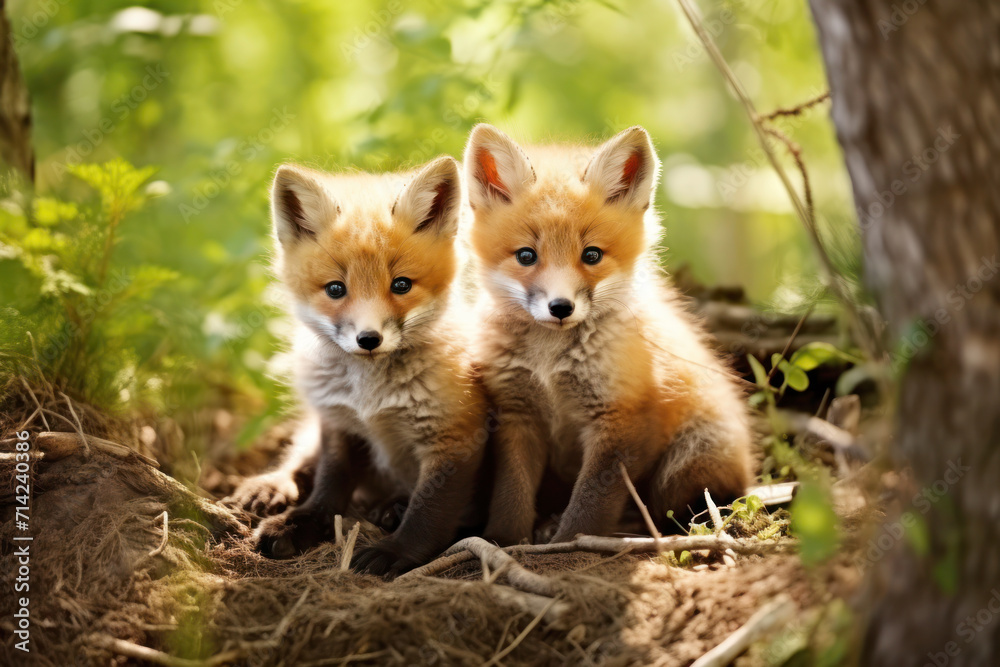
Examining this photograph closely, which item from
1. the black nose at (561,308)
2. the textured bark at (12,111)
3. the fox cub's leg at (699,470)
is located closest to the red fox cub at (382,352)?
the black nose at (561,308)

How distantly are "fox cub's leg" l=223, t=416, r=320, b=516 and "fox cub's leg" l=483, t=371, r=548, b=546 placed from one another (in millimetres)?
975

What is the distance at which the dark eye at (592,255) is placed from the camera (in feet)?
9.95

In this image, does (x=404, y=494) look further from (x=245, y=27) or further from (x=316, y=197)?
(x=245, y=27)

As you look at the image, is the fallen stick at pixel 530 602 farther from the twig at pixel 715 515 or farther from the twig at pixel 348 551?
the twig at pixel 715 515

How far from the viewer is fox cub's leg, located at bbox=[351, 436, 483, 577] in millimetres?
2779

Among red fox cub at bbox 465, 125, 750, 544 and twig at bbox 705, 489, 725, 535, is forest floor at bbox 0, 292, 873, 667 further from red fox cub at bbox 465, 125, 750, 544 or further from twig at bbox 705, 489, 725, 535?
red fox cub at bbox 465, 125, 750, 544

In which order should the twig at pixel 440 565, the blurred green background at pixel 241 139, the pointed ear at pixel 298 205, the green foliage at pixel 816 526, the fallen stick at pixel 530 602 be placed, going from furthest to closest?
the blurred green background at pixel 241 139
the pointed ear at pixel 298 205
the twig at pixel 440 565
the fallen stick at pixel 530 602
the green foliage at pixel 816 526

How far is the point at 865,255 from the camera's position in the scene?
1895 mm

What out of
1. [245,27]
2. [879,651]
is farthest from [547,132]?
[245,27]

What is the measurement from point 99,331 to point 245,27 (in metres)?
3.96

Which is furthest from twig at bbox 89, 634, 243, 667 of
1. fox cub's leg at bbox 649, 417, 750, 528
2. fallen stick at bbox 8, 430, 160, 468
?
fox cub's leg at bbox 649, 417, 750, 528

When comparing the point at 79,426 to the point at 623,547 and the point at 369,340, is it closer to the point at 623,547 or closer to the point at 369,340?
the point at 369,340

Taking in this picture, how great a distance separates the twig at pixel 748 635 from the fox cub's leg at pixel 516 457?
113 centimetres

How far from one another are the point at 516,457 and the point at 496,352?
0.46 meters
